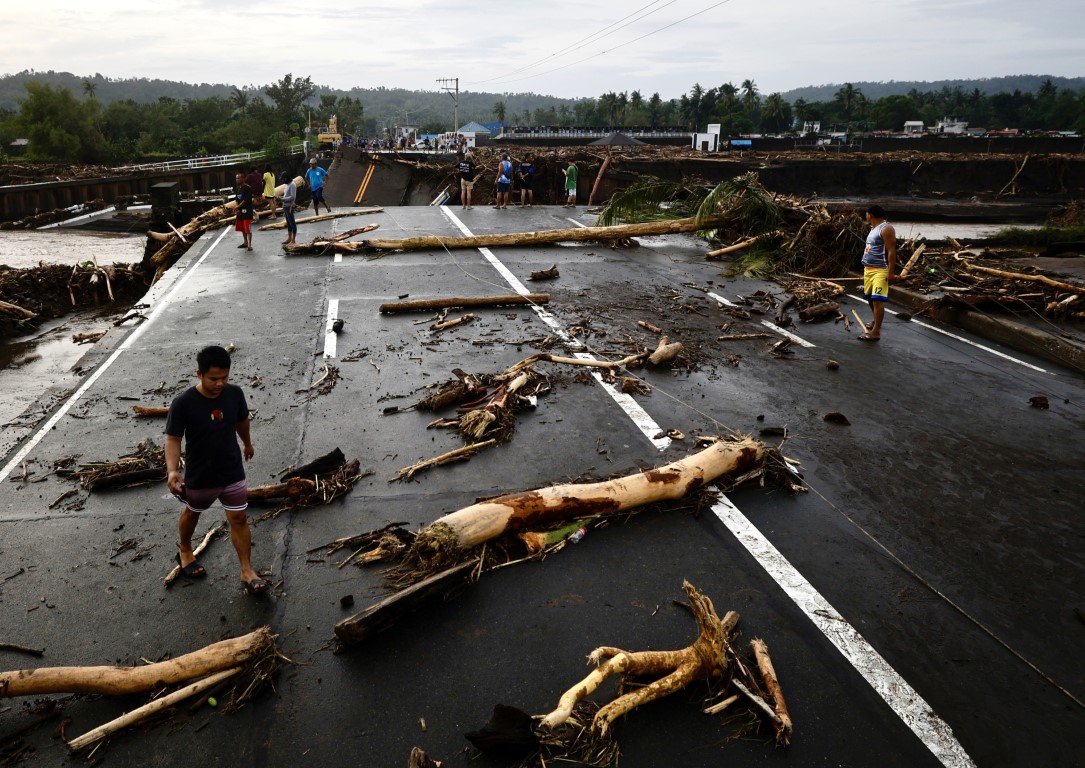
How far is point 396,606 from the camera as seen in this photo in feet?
14.1

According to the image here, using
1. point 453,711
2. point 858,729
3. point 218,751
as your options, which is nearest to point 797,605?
point 858,729

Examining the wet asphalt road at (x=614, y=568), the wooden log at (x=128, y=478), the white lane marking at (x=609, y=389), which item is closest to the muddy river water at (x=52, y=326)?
the wet asphalt road at (x=614, y=568)

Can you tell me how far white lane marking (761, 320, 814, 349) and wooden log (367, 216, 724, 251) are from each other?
646cm

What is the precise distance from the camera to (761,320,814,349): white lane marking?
33.7ft

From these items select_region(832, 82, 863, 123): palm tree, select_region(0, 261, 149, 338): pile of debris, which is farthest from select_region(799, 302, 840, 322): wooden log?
select_region(832, 82, 863, 123): palm tree

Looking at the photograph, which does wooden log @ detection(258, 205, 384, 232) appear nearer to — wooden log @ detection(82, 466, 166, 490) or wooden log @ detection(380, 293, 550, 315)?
wooden log @ detection(380, 293, 550, 315)

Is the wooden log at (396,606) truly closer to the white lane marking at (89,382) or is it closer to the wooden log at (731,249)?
the white lane marking at (89,382)

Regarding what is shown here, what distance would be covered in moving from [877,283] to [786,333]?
154 centimetres

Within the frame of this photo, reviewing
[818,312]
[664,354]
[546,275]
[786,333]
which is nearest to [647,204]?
[546,275]

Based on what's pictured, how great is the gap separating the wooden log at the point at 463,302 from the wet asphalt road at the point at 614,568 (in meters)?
1.72

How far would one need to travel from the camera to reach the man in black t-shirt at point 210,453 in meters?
4.43

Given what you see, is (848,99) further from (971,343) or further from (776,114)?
(971,343)

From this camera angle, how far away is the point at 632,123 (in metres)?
158

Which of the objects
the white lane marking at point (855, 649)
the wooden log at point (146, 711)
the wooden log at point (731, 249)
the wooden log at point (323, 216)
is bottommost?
the white lane marking at point (855, 649)
